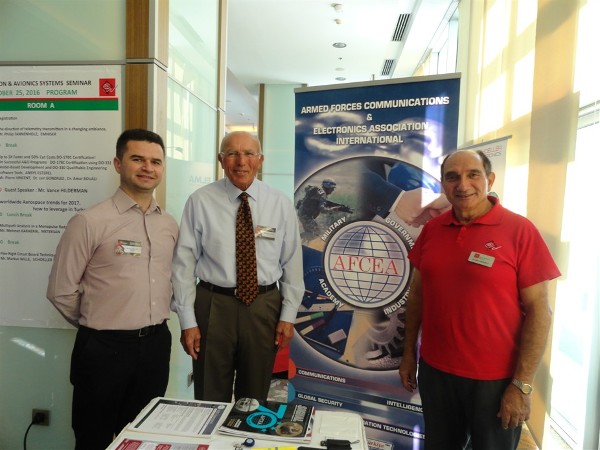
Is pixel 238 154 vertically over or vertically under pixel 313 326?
over

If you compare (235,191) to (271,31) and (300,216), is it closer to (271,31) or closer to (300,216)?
(300,216)

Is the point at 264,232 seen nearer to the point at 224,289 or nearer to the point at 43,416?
the point at 224,289

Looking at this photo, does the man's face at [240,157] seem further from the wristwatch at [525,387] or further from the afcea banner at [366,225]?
the wristwatch at [525,387]

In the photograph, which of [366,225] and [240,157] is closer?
[240,157]

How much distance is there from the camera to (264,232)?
80.7 inches

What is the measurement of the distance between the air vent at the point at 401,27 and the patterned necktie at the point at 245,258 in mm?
4233

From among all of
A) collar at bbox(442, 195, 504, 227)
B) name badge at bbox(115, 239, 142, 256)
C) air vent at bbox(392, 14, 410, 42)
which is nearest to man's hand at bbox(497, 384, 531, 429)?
collar at bbox(442, 195, 504, 227)

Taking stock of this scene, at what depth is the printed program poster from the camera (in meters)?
2.18

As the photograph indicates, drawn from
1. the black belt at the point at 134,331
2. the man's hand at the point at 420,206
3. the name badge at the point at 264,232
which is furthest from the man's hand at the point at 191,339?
the man's hand at the point at 420,206

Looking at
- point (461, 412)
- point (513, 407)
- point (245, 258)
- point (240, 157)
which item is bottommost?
point (461, 412)

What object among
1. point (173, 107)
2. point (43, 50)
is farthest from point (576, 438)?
point (43, 50)

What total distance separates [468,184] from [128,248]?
4.62 feet

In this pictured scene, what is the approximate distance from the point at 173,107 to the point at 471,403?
2.10 metres

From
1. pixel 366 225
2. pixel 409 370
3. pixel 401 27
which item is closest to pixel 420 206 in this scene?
pixel 366 225
